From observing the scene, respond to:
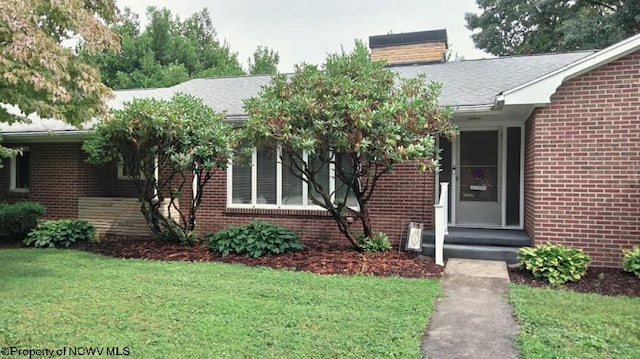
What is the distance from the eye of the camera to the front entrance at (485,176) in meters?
8.15

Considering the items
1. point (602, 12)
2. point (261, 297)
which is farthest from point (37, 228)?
point (602, 12)

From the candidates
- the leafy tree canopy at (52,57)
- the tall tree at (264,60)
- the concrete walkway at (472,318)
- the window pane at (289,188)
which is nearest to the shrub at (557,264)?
the concrete walkway at (472,318)

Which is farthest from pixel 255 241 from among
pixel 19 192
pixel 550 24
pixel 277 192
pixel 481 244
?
pixel 550 24

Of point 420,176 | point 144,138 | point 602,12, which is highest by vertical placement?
point 602,12

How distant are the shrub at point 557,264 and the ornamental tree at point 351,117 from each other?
186 cm

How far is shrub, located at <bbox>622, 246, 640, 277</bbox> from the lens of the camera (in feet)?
18.7

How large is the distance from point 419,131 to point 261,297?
11.2 ft

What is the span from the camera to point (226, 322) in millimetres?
4207

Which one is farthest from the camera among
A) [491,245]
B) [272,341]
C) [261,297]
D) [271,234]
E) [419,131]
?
[271,234]

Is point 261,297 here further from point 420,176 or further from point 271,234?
point 420,176

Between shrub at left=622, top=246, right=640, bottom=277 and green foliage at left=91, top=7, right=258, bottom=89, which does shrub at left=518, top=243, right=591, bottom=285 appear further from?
green foliage at left=91, top=7, right=258, bottom=89

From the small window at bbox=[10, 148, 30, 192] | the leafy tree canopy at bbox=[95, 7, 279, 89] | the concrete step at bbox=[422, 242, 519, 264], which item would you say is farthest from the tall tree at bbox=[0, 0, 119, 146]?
the leafy tree canopy at bbox=[95, 7, 279, 89]

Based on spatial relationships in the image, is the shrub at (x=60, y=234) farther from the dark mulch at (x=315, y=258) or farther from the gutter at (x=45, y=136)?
the gutter at (x=45, y=136)

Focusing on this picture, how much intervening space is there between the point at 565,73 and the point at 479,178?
2762 mm
